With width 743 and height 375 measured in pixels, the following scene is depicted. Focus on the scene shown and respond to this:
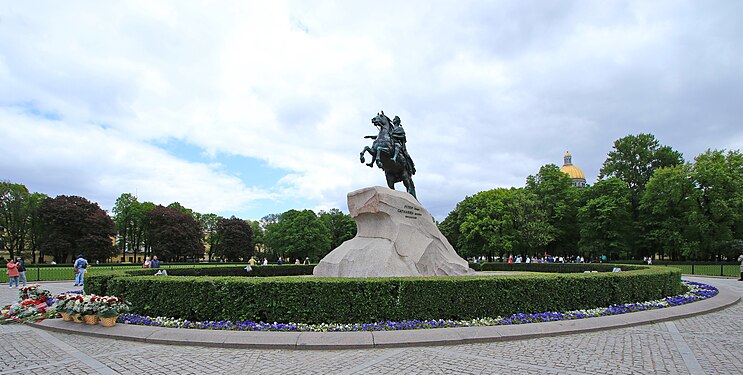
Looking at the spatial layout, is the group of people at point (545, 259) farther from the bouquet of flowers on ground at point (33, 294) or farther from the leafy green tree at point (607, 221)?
the bouquet of flowers on ground at point (33, 294)

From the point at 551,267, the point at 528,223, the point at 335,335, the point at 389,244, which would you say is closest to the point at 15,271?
the point at 389,244

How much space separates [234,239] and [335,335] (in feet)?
240

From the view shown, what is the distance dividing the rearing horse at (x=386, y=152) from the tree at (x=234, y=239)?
209 ft

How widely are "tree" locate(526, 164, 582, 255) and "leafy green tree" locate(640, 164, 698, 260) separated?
27.1 ft

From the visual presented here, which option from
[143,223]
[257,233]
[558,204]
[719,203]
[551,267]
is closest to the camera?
[551,267]

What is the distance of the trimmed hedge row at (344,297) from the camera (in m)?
9.98

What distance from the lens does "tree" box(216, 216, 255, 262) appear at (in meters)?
77.6

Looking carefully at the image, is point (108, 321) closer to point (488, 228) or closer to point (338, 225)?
point (488, 228)

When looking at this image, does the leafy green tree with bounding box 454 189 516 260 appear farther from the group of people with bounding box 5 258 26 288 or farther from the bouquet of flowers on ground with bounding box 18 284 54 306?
the bouquet of flowers on ground with bounding box 18 284 54 306

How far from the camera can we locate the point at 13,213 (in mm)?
59188

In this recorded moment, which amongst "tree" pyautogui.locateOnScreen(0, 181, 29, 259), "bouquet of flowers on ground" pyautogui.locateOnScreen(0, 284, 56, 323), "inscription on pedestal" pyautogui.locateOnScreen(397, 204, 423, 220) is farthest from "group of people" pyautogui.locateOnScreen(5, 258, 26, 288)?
"tree" pyautogui.locateOnScreen(0, 181, 29, 259)

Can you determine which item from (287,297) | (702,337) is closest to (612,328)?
(702,337)

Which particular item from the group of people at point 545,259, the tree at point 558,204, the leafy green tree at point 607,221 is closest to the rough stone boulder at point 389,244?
the group of people at point 545,259

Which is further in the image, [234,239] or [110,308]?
[234,239]
